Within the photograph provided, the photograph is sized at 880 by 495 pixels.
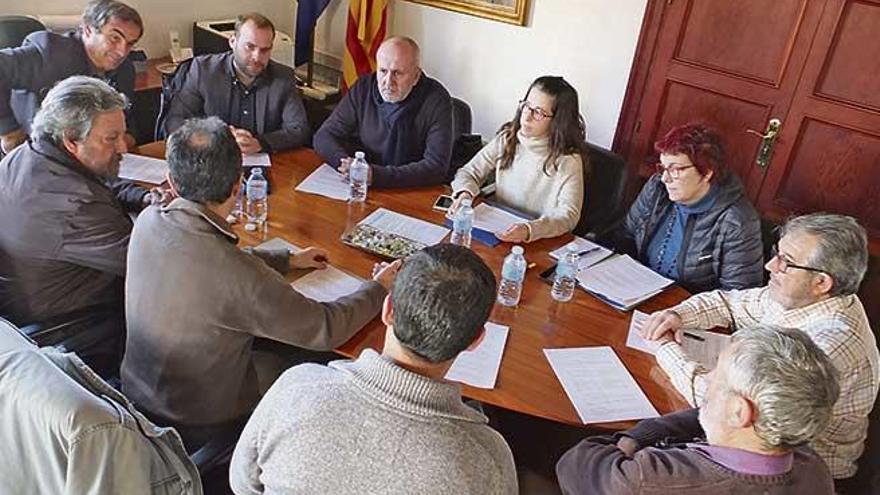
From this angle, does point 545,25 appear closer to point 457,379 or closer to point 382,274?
point 382,274

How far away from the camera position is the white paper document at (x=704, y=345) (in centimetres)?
180

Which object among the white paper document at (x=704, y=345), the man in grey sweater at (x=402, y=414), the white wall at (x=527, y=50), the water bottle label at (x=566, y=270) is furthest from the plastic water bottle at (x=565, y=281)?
the white wall at (x=527, y=50)

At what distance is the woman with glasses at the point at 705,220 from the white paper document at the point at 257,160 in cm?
145

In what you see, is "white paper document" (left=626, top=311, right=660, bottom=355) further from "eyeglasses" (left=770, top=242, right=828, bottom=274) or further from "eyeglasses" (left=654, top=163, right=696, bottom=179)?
"eyeglasses" (left=654, top=163, right=696, bottom=179)

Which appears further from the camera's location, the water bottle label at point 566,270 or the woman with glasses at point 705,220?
the woman with glasses at point 705,220

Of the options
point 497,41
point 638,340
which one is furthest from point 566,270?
point 497,41

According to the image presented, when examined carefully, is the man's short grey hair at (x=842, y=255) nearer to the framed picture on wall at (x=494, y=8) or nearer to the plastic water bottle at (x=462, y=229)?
the plastic water bottle at (x=462, y=229)

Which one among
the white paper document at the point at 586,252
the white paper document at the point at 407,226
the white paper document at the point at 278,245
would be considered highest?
the white paper document at the point at 586,252

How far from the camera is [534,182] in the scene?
8.43ft

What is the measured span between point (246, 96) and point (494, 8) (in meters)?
1.69

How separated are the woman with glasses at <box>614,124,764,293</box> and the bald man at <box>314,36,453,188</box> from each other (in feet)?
2.87

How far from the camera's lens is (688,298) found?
2.06m

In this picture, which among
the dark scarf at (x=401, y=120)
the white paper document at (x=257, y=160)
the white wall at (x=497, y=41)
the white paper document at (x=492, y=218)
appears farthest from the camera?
the white wall at (x=497, y=41)

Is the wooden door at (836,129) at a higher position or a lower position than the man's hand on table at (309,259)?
higher
